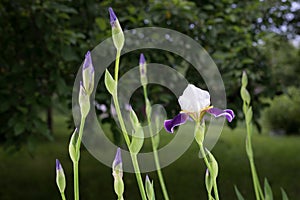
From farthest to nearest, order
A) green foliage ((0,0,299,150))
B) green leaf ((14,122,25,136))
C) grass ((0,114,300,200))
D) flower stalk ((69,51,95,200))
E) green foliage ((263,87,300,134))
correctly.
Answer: green foliage ((263,87,300,134)) → grass ((0,114,300,200)) → green foliage ((0,0,299,150)) → green leaf ((14,122,25,136)) → flower stalk ((69,51,95,200))

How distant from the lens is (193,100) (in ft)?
2.88

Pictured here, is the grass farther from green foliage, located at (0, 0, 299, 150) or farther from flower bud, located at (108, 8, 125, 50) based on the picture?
flower bud, located at (108, 8, 125, 50)

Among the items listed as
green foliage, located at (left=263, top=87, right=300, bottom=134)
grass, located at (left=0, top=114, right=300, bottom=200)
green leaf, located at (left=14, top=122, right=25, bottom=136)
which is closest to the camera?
green leaf, located at (left=14, top=122, right=25, bottom=136)

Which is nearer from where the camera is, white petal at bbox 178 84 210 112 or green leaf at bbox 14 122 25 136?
white petal at bbox 178 84 210 112

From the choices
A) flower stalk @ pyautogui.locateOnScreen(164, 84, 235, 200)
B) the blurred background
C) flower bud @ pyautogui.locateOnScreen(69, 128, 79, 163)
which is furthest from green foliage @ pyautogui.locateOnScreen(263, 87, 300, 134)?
flower bud @ pyautogui.locateOnScreen(69, 128, 79, 163)

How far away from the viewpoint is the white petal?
87cm

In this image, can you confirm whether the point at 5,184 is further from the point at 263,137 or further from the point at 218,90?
the point at 263,137

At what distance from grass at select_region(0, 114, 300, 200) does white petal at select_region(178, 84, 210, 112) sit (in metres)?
2.94

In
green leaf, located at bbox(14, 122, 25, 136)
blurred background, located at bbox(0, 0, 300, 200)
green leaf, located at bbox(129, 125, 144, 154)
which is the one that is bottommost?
green leaf, located at bbox(129, 125, 144, 154)

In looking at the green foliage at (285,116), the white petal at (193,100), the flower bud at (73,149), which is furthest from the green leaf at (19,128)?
the green foliage at (285,116)

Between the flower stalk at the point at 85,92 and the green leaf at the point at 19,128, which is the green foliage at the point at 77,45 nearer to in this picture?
the green leaf at the point at 19,128

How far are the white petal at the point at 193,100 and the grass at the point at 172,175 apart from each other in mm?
2938

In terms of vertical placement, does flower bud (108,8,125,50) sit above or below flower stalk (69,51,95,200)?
above

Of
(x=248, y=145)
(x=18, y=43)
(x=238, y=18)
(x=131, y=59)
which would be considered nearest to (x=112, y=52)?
(x=131, y=59)
